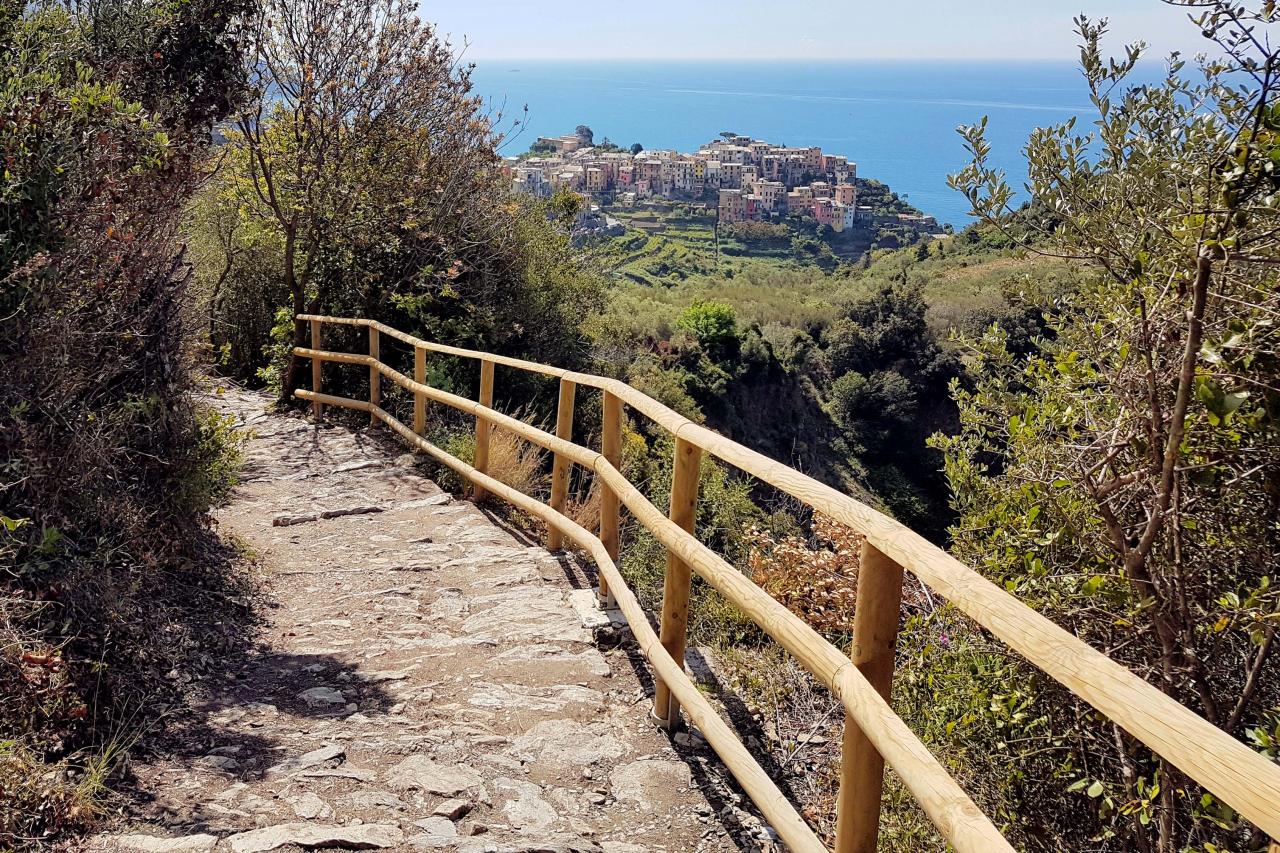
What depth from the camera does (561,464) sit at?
19.7 feet

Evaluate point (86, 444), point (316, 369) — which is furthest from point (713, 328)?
point (86, 444)

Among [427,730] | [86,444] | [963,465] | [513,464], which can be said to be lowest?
[427,730]

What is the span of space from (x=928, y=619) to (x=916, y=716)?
0.72 m

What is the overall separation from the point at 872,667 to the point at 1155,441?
39.9 inches

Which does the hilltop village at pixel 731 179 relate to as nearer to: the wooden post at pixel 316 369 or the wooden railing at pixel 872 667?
the wooden post at pixel 316 369

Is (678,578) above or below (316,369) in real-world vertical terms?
below

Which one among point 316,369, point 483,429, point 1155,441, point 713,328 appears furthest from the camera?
point 713,328

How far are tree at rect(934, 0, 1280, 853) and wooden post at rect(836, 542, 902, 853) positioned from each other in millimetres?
564

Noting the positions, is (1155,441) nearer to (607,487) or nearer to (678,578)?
(678,578)

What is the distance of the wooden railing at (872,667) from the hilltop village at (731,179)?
81258 millimetres

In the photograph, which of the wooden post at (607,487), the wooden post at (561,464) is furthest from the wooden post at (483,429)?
the wooden post at (607,487)

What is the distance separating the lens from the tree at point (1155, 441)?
228 cm

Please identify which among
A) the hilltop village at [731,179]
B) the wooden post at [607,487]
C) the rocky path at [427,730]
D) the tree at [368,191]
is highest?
the hilltop village at [731,179]

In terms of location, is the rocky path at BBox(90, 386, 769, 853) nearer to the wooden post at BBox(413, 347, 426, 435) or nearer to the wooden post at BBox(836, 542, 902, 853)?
the wooden post at BBox(836, 542, 902, 853)
